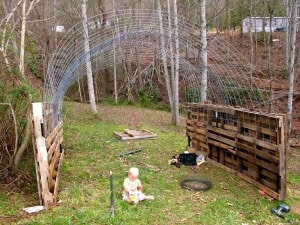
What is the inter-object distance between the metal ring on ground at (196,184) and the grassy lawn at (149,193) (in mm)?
105

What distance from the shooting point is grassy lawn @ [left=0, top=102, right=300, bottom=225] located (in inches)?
201

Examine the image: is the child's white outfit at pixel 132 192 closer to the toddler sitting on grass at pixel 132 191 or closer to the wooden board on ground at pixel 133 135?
the toddler sitting on grass at pixel 132 191

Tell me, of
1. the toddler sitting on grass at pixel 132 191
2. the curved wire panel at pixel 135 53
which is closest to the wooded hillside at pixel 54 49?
the curved wire panel at pixel 135 53

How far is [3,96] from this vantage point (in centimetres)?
636

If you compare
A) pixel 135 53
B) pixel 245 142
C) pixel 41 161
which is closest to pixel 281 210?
pixel 245 142

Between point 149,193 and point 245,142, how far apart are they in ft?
6.92

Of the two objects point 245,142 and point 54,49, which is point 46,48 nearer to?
point 54,49

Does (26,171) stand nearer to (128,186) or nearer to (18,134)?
(18,134)

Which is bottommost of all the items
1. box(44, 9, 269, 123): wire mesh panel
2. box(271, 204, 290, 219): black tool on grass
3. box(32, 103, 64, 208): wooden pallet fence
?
box(271, 204, 290, 219): black tool on grass

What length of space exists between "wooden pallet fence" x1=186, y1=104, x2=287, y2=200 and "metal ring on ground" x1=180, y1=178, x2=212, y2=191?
797 mm

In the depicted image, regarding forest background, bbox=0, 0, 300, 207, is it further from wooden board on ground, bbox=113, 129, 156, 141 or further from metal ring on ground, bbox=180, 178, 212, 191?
metal ring on ground, bbox=180, 178, 212, 191

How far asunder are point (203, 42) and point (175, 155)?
4023 mm

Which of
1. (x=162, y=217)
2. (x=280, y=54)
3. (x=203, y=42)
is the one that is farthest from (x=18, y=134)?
(x=280, y=54)

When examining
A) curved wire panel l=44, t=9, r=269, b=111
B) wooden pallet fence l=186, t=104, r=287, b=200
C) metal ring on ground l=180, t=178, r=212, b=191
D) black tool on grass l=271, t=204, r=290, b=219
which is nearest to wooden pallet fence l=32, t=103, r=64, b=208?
curved wire panel l=44, t=9, r=269, b=111
